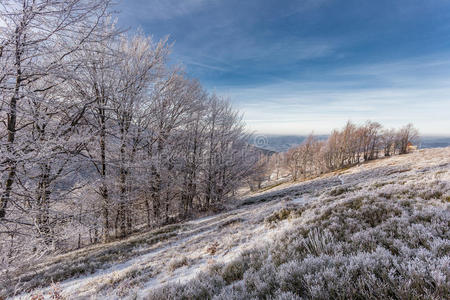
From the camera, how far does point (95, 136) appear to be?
6000mm

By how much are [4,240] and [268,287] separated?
22.9 feet

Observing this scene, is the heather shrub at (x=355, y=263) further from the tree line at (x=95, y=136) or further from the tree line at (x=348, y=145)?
the tree line at (x=348, y=145)

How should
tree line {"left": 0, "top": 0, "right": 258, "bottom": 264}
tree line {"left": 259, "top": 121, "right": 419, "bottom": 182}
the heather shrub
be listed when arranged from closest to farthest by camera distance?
1. the heather shrub
2. tree line {"left": 0, "top": 0, "right": 258, "bottom": 264}
3. tree line {"left": 259, "top": 121, "right": 419, "bottom": 182}

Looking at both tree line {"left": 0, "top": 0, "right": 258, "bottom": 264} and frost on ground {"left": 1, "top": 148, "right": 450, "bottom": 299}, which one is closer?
frost on ground {"left": 1, "top": 148, "right": 450, "bottom": 299}

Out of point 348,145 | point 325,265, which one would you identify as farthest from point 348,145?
point 325,265

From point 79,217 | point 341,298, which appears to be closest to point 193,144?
point 79,217

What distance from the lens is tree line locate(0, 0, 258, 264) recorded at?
13.7 ft

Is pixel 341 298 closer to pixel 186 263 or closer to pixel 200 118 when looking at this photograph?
pixel 186 263

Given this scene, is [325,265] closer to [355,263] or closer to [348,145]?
[355,263]

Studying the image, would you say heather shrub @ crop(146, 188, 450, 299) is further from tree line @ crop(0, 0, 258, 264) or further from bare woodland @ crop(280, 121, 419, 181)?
bare woodland @ crop(280, 121, 419, 181)

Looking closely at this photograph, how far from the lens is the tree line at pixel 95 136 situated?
418cm

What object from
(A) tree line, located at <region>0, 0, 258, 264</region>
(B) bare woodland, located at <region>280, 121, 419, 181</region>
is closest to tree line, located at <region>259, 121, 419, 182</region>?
(B) bare woodland, located at <region>280, 121, 419, 181</region>

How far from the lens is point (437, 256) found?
2.29 metres

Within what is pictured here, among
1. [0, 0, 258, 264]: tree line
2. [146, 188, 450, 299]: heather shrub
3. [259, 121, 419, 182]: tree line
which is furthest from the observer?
[259, 121, 419, 182]: tree line
